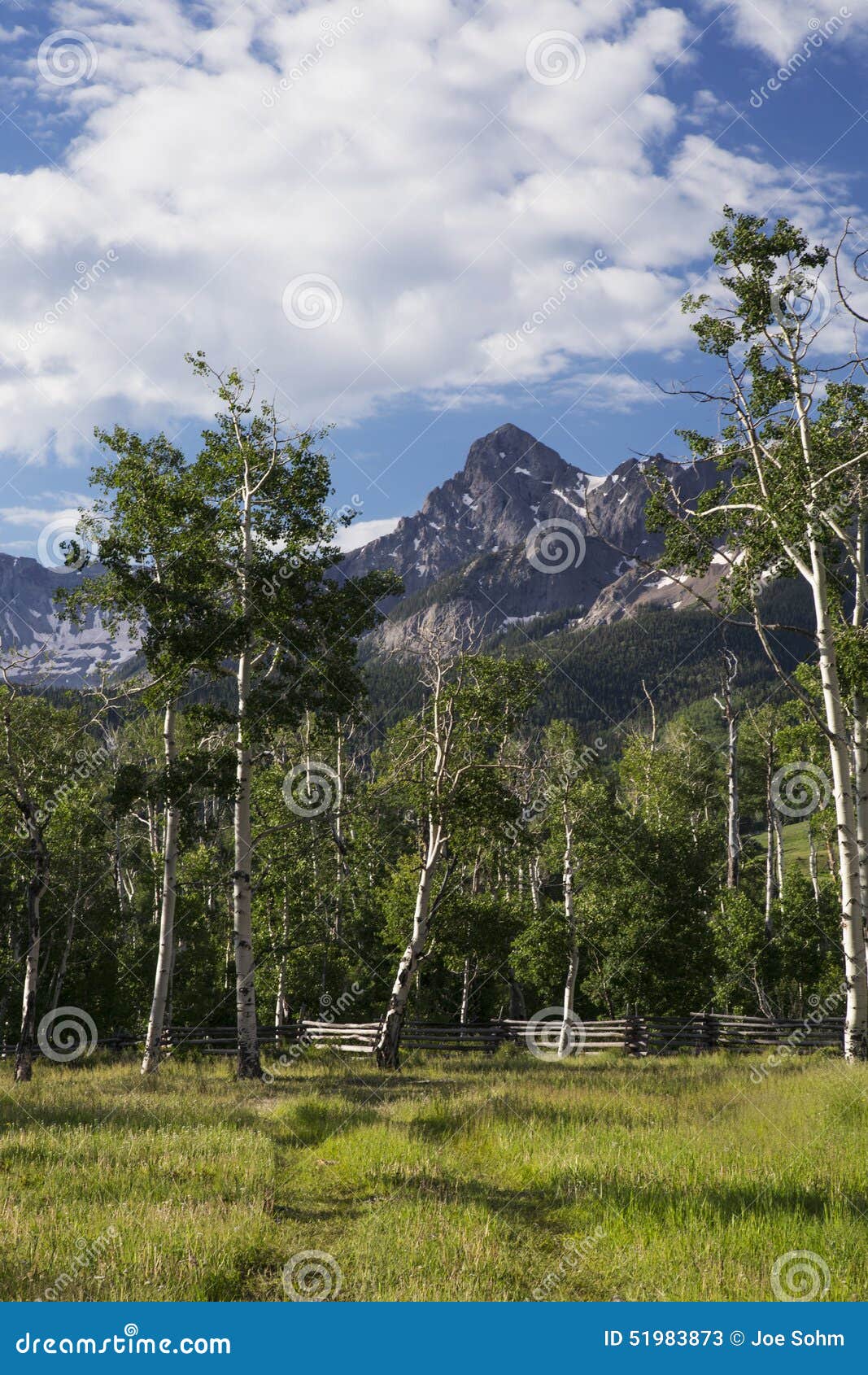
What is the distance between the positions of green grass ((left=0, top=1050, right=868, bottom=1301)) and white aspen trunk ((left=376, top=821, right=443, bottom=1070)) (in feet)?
15.6

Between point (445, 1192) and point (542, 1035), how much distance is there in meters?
24.2

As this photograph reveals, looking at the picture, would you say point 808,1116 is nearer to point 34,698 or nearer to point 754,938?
point 34,698

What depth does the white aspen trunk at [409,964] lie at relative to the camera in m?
19.4

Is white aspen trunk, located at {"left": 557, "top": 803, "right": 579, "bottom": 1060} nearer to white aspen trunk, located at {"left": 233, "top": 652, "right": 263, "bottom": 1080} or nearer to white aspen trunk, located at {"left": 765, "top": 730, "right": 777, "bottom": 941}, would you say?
white aspen trunk, located at {"left": 765, "top": 730, "right": 777, "bottom": 941}

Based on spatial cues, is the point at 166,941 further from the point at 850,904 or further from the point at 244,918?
the point at 850,904

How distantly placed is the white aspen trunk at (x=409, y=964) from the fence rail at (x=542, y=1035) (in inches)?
190

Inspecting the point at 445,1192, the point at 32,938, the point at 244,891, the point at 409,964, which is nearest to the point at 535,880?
the point at 409,964

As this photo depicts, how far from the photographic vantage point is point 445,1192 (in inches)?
337

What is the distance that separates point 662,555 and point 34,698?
14934 millimetres

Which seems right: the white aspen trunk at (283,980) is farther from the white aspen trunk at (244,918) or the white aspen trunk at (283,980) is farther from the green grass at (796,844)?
the green grass at (796,844)

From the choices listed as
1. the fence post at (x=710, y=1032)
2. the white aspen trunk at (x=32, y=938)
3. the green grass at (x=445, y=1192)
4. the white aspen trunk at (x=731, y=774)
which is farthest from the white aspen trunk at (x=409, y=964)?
the white aspen trunk at (x=731, y=774)

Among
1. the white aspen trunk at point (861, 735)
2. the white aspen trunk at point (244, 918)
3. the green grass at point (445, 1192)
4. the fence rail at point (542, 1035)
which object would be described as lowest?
the fence rail at point (542, 1035)

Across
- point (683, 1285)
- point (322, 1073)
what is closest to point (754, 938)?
point (322, 1073)

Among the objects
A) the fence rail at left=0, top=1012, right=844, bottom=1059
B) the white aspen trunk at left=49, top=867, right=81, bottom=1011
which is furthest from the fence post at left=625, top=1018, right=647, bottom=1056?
the white aspen trunk at left=49, top=867, right=81, bottom=1011
